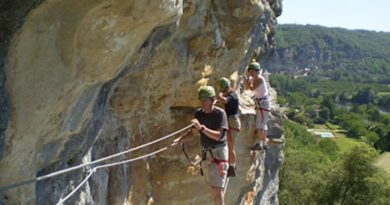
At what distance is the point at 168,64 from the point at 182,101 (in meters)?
1.42

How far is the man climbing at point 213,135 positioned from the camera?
7.86 metres

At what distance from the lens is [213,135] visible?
7.96 m

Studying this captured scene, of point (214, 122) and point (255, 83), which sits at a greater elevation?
point (214, 122)

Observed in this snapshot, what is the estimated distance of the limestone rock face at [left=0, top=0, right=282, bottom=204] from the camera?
481cm

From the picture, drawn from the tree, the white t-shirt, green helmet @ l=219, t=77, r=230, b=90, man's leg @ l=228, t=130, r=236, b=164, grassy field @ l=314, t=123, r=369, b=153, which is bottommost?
the tree

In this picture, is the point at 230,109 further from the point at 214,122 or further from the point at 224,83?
the point at 214,122

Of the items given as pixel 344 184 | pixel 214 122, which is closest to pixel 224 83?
pixel 214 122

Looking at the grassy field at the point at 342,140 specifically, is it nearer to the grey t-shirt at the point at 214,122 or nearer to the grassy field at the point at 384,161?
the grassy field at the point at 384,161

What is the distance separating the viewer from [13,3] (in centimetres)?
443

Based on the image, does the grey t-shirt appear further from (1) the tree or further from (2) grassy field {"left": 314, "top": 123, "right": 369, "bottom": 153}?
(1) the tree

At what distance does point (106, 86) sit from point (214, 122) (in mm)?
2170

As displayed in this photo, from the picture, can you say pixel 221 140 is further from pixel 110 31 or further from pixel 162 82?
pixel 110 31

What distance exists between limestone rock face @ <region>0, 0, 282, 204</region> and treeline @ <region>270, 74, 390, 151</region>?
6826 cm

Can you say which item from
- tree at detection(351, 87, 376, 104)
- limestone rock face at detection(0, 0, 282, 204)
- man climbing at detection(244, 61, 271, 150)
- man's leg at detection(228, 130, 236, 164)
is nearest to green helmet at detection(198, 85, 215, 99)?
limestone rock face at detection(0, 0, 282, 204)
